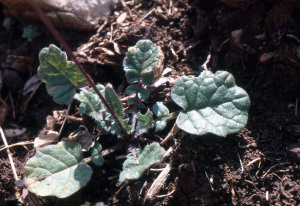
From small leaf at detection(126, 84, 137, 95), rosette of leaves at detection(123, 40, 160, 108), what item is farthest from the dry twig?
small leaf at detection(126, 84, 137, 95)

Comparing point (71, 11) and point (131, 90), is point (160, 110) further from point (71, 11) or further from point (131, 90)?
point (71, 11)

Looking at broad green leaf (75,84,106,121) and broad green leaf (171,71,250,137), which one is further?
broad green leaf (75,84,106,121)

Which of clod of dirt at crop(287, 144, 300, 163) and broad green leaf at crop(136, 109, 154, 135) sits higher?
broad green leaf at crop(136, 109, 154, 135)

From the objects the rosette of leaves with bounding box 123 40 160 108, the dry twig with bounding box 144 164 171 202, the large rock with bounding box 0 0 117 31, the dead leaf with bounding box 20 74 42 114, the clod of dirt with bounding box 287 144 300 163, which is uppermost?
the large rock with bounding box 0 0 117 31

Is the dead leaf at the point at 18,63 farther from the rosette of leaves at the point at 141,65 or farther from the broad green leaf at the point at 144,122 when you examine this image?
the broad green leaf at the point at 144,122

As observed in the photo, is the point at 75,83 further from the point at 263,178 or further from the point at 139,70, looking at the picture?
the point at 263,178

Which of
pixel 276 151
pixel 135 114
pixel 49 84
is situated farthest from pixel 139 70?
pixel 276 151

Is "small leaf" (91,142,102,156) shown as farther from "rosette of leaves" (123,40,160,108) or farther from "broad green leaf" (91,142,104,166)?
"rosette of leaves" (123,40,160,108)

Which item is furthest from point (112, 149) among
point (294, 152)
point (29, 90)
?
point (294, 152)
